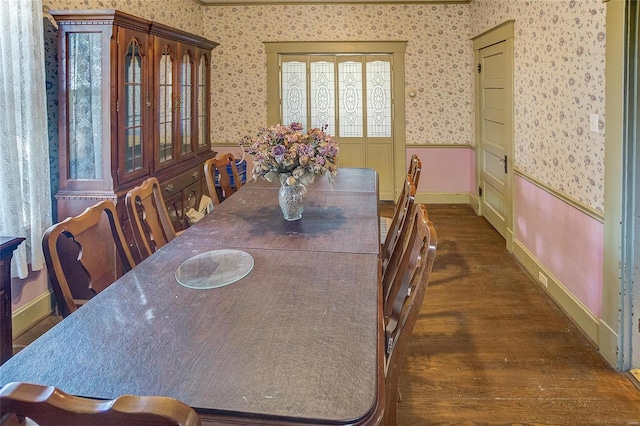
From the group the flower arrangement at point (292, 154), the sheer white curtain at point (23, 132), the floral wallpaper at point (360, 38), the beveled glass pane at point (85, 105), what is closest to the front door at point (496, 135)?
the floral wallpaper at point (360, 38)

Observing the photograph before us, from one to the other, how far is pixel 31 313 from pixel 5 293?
1166 millimetres

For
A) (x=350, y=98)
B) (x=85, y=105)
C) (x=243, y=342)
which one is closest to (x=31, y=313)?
(x=85, y=105)

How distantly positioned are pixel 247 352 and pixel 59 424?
0.53m

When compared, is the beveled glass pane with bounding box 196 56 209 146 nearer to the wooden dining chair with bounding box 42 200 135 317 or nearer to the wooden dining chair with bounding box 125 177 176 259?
the wooden dining chair with bounding box 125 177 176 259

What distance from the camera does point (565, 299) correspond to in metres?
3.21

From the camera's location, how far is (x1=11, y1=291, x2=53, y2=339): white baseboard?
296cm

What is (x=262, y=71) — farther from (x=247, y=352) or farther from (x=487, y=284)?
(x=247, y=352)

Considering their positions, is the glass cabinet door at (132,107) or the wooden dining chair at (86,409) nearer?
the wooden dining chair at (86,409)

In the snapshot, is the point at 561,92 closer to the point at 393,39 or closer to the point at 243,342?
the point at 243,342

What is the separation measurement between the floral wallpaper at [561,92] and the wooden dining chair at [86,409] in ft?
8.96

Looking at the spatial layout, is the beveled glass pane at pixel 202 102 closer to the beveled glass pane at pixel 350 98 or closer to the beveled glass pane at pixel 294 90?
the beveled glass pane at pixel 294 90

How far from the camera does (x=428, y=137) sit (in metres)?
6.45

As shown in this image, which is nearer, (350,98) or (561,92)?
(561,92)

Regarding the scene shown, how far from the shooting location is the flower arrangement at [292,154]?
2.24 meters
